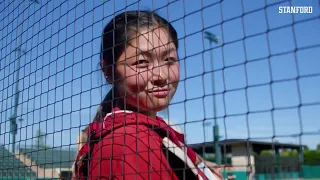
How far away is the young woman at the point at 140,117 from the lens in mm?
789

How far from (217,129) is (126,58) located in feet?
0.91

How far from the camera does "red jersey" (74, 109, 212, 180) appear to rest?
2.56 feet

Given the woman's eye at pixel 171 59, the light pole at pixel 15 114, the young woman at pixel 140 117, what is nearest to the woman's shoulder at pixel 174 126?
the young woman at pixel 140 117

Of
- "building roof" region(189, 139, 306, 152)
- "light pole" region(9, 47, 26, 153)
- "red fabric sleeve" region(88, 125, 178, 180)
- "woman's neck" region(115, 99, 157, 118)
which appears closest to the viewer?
"building roof" region(189, 139, 306, 152)

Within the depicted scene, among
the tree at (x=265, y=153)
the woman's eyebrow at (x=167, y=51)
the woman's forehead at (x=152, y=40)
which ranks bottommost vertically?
the tree at (x=265, y=153)

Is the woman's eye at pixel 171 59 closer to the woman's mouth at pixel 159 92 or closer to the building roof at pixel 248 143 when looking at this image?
the woman's mouth at pixel 159 92

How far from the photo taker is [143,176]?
0.78 meters

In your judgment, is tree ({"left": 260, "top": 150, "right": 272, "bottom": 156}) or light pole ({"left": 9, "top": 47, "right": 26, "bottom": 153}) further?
light pole ({"left": 9, "top": 47, "right": 26, "bottom": 153})

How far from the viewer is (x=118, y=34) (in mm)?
974

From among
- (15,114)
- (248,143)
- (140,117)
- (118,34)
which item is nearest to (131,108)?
(140,117)

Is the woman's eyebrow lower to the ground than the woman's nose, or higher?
higher

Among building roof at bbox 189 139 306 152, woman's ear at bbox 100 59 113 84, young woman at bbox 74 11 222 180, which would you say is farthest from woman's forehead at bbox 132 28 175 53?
building roof at bbox 189 139 306 152

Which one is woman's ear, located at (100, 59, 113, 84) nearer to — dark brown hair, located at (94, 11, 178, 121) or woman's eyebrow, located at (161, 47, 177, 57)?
dark brown hair, located at (94, 11, 178, 121)

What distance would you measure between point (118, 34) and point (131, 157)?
0.33 meters
